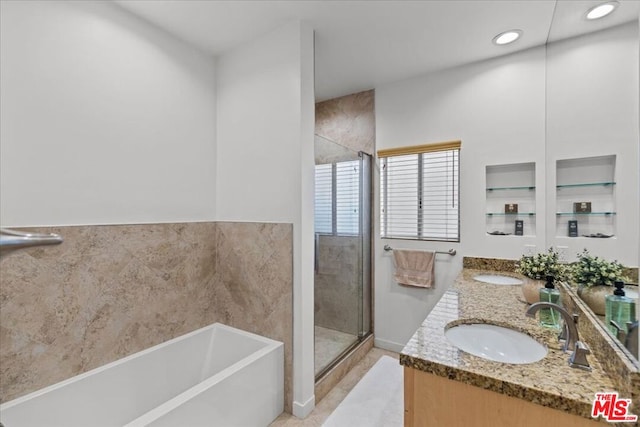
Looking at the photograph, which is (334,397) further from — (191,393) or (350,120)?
(350,120)

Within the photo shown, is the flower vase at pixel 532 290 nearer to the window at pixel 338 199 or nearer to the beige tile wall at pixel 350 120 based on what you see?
the window at pixel 338 199

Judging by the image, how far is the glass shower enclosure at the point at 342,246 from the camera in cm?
260

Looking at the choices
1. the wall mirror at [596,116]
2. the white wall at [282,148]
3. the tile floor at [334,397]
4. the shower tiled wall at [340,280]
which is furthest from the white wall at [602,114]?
the tile floor at [334,397]

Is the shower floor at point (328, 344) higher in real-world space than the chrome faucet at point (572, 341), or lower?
lower

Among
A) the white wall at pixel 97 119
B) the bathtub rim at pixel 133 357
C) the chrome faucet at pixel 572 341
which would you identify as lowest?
the bathtub rim at pixel 133 357

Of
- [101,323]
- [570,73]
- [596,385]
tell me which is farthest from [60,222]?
[570,73]

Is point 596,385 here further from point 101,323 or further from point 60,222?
point 60,222

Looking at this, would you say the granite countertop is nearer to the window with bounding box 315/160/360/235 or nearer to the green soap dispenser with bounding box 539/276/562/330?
the green soap dispenser with bounding box 539/276/562/330

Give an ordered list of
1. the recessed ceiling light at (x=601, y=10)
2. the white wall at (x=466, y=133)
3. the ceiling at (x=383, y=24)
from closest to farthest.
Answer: the recessed ceiling light at (x=601, y=10)
the ceiling at (x=383, y=24)
the white wall at (x=466, y=133)

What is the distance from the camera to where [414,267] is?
8.77ft

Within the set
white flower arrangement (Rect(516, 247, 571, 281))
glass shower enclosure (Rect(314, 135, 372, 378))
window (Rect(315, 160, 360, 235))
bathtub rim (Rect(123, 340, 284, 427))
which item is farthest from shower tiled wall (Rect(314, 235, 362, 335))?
white flower arrangement (Rect(516, 247, 571, 281))

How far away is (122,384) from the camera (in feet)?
5.70

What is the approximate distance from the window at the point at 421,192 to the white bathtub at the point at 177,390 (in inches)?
64.4

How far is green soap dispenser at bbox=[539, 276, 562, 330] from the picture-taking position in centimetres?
129
